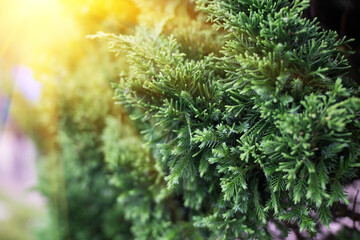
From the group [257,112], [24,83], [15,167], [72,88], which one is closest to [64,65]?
[72,88]

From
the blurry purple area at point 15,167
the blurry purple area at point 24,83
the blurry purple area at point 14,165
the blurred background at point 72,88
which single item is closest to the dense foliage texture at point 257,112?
the blurred background at point 72,88

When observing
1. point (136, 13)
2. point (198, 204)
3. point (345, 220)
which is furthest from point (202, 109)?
point (136, 13)

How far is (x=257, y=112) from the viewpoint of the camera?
1.51 metres

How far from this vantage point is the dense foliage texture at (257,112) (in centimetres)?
128

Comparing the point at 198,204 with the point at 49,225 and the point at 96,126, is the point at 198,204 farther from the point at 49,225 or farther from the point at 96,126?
the point at 49,225

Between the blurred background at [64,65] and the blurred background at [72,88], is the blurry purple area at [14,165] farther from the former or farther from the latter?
the blurred background at [72,88]

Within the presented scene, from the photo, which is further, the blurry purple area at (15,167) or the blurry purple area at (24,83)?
the blurry purple area at (15,167)

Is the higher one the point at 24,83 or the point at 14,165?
the point at 24,83

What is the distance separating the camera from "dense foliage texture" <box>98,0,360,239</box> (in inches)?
50.3

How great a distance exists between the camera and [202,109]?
1637 mm

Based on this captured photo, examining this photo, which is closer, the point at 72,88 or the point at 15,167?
the point at 72,88

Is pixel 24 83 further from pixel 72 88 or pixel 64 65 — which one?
pixel 72 88

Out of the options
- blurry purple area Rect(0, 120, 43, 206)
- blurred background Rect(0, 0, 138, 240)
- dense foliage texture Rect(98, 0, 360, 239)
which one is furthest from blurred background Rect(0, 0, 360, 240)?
blurry purple area Rect(0, 120, 43, 206)

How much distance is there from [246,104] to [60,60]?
3361 millimetres
